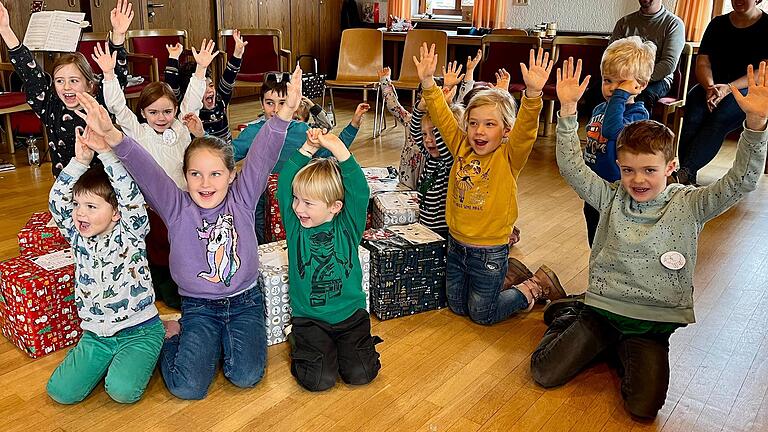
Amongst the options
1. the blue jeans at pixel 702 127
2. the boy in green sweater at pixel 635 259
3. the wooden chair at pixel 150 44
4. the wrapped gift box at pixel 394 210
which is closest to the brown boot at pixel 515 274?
the wrapped gift box at pixel 394 210

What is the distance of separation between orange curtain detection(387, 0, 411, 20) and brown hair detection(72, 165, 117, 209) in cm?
674

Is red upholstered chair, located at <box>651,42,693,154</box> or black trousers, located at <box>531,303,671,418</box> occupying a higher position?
red upholstered chair, located at <box>651,42,693,154</box>

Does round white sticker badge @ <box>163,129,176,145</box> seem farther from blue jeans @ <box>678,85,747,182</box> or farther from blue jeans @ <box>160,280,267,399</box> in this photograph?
blue jeans @ <box>678,85,747,182</box>

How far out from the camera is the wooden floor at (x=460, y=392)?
2090 mm

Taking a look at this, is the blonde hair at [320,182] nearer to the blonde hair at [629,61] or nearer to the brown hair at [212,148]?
the brown hair at [212,148]

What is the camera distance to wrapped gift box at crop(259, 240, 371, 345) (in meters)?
2.49

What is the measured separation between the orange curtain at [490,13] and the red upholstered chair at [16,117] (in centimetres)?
470

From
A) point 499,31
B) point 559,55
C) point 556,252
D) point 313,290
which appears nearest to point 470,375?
point 313,290

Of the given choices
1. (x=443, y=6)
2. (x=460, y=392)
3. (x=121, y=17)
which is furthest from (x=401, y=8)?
(x=460, y=392)

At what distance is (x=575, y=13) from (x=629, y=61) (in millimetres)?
5212

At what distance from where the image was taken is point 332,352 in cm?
231

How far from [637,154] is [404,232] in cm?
103

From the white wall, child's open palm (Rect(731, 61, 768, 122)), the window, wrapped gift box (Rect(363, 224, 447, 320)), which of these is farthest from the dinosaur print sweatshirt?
the window

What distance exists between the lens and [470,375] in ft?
7.75
